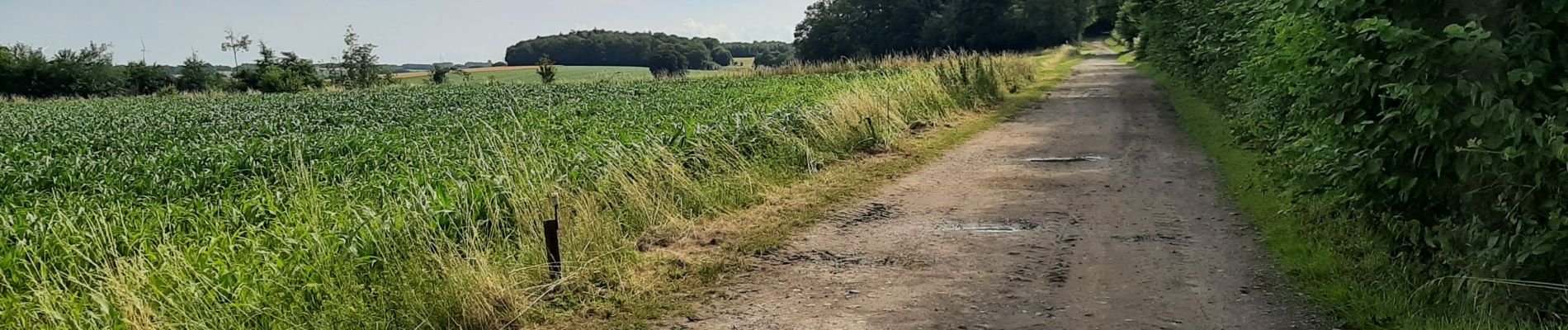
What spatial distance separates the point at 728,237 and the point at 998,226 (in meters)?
2.05

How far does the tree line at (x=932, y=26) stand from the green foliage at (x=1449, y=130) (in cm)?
6424

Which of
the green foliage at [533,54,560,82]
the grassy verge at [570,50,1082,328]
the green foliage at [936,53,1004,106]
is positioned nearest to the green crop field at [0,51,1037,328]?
the grassy verge at [570,50,1082,328]

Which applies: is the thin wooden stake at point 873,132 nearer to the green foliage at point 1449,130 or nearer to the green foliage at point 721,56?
the green foliage at point 1449,130

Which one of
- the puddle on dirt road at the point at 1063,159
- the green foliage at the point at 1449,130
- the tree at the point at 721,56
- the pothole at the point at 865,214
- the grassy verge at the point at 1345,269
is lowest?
the tree at the point at 721,56

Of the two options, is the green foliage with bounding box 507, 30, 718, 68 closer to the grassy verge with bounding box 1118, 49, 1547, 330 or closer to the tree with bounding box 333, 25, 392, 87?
the tree with bounding box 333, 25, 392, 87

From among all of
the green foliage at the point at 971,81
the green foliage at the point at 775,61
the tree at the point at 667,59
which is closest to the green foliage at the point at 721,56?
the green foliage at the point at 775,61

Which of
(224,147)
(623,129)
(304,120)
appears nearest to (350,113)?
(304,120)

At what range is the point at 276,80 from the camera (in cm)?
5456

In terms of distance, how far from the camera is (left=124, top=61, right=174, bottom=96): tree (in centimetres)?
6056

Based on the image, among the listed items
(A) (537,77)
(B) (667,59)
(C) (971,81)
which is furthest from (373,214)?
(B) (667,59)

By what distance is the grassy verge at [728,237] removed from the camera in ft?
18.2

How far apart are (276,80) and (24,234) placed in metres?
53.8

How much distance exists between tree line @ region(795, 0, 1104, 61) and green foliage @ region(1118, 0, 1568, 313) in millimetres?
64236

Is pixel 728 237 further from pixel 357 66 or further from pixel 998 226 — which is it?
pixel 357 66
